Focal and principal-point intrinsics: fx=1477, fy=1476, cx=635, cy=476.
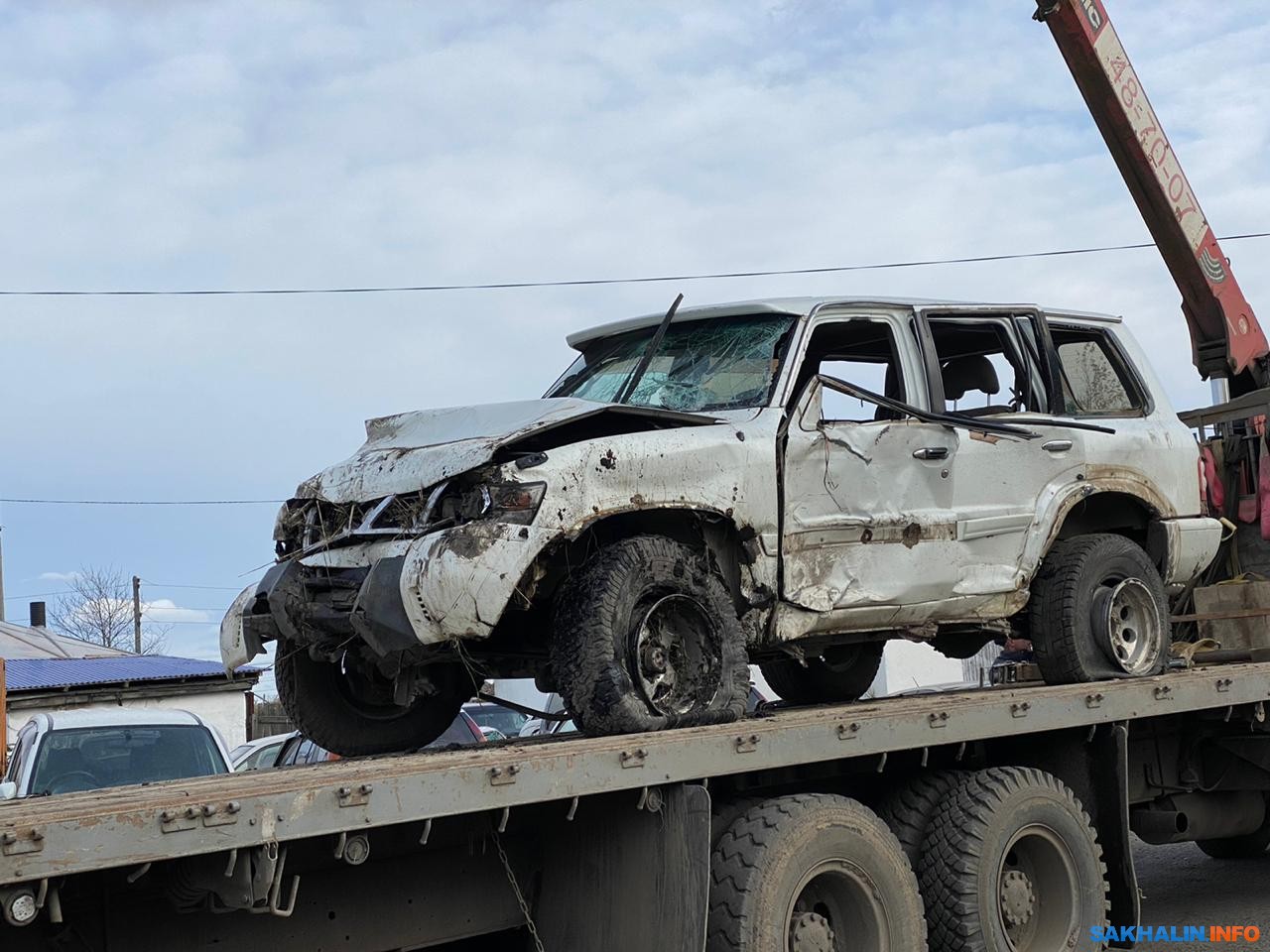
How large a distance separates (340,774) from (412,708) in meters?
2.20

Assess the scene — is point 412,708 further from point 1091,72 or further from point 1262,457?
point 1091,72

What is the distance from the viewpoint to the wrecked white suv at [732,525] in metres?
5.08

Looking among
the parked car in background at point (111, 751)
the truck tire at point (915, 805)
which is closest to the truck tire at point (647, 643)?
the truck tire at point (915, 805)

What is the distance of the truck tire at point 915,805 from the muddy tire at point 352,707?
5.99 ft

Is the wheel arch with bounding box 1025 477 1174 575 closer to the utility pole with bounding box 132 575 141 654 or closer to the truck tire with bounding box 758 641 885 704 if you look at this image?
the truck tire with bounding box 758 641 885 704

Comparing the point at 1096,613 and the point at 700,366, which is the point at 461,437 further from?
the point at 1096,613

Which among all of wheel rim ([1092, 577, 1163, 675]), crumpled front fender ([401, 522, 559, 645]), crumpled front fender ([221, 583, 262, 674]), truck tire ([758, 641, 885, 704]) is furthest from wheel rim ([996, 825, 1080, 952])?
crumpled front fender ([221, 583, 262, 674])

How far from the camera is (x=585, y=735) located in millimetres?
5266

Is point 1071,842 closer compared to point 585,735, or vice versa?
point 585,735

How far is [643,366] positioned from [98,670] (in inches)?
744

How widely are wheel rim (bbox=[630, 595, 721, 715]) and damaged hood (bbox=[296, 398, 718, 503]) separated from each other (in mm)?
705

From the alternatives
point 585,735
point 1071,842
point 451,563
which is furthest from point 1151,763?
point 451,563

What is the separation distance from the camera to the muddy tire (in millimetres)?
5922

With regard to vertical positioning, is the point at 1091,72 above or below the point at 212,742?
above
